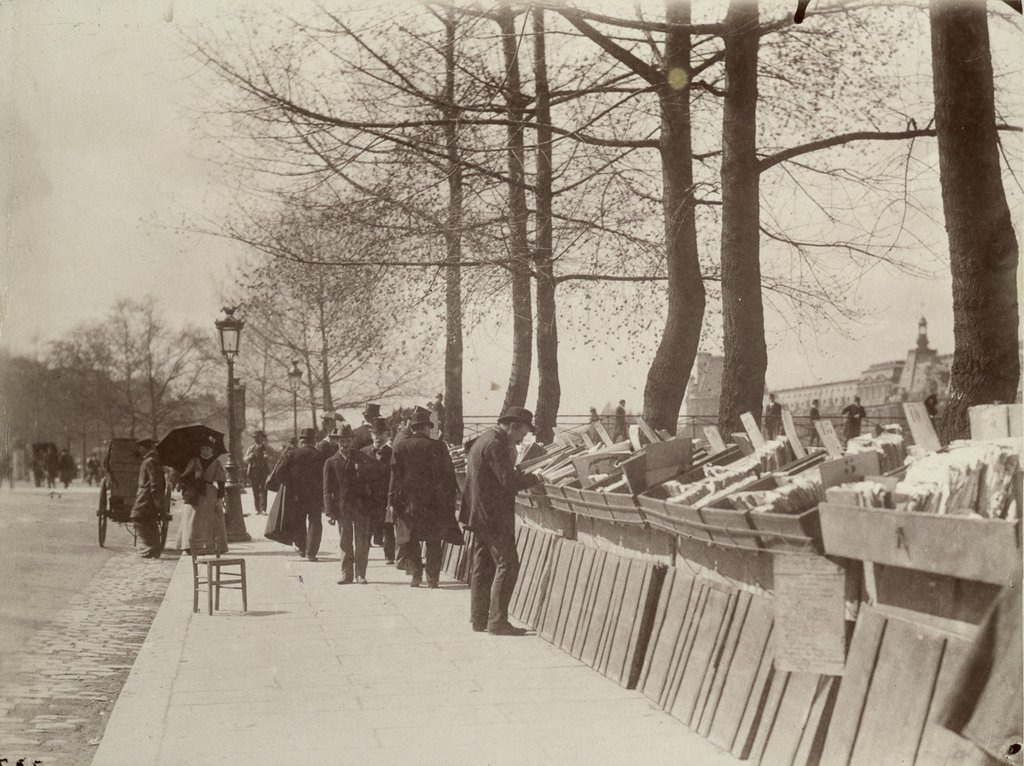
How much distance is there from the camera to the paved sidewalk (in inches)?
246

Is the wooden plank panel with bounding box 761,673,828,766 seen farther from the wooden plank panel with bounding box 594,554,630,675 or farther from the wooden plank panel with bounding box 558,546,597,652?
the wooden plank panel with bounding box 558,546,597,652

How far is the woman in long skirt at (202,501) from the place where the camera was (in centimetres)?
1661

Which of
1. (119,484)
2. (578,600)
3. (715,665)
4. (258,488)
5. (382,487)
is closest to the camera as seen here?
(715,665)

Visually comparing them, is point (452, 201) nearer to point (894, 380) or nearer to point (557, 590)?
point (894, 380)

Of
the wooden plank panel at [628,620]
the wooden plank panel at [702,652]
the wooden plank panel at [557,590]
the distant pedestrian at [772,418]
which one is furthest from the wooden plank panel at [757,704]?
the distant pedestrian at [772,418]

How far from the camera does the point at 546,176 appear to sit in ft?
53.9

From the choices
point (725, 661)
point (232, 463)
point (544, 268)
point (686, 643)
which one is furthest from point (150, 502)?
point (725, 661)

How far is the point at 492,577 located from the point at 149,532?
10.4 meters

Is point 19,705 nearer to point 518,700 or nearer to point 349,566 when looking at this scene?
point 518,700

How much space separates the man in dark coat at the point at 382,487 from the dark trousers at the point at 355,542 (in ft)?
2.00

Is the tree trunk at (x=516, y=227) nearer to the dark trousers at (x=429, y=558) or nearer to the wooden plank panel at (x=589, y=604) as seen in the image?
the wooden plank panel at (x=589, y=604)

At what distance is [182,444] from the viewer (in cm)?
1827

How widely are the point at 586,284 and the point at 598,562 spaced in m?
10.3

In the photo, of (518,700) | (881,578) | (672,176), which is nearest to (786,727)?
(881,578)
